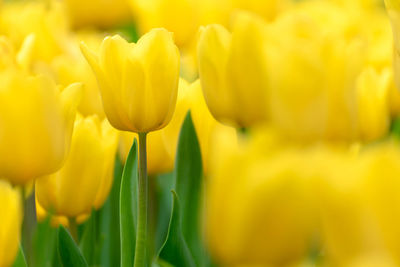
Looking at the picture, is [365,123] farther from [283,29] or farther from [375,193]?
[375,193]

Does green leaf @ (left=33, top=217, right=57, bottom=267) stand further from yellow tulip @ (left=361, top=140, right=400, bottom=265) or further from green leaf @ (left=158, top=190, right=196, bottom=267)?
yellow tulip @ (left=361, top=140, right=400, bottom=265)

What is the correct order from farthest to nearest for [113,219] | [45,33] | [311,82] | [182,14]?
[182,14]
[45,33]
[113,219]
[311,82]

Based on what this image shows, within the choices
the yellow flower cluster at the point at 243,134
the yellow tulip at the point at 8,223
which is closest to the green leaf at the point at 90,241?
the yellow flower cluster at the point at 243,134

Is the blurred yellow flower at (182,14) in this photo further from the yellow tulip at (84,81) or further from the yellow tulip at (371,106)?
the yellow tulip at (371,106)

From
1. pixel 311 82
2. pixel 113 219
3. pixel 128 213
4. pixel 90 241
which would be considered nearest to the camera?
pixel 311 82

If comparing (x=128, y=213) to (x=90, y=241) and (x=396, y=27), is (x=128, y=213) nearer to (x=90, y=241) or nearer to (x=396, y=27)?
(x=90, y=241)

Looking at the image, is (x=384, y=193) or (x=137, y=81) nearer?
(x=384, y=193)

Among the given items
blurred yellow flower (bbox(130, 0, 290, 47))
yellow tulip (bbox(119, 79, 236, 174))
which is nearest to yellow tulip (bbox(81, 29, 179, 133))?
yellow tulip (bbox(119, 79, 236, 174))

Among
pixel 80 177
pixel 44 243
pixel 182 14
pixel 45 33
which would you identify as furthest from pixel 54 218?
pixel 182 14
